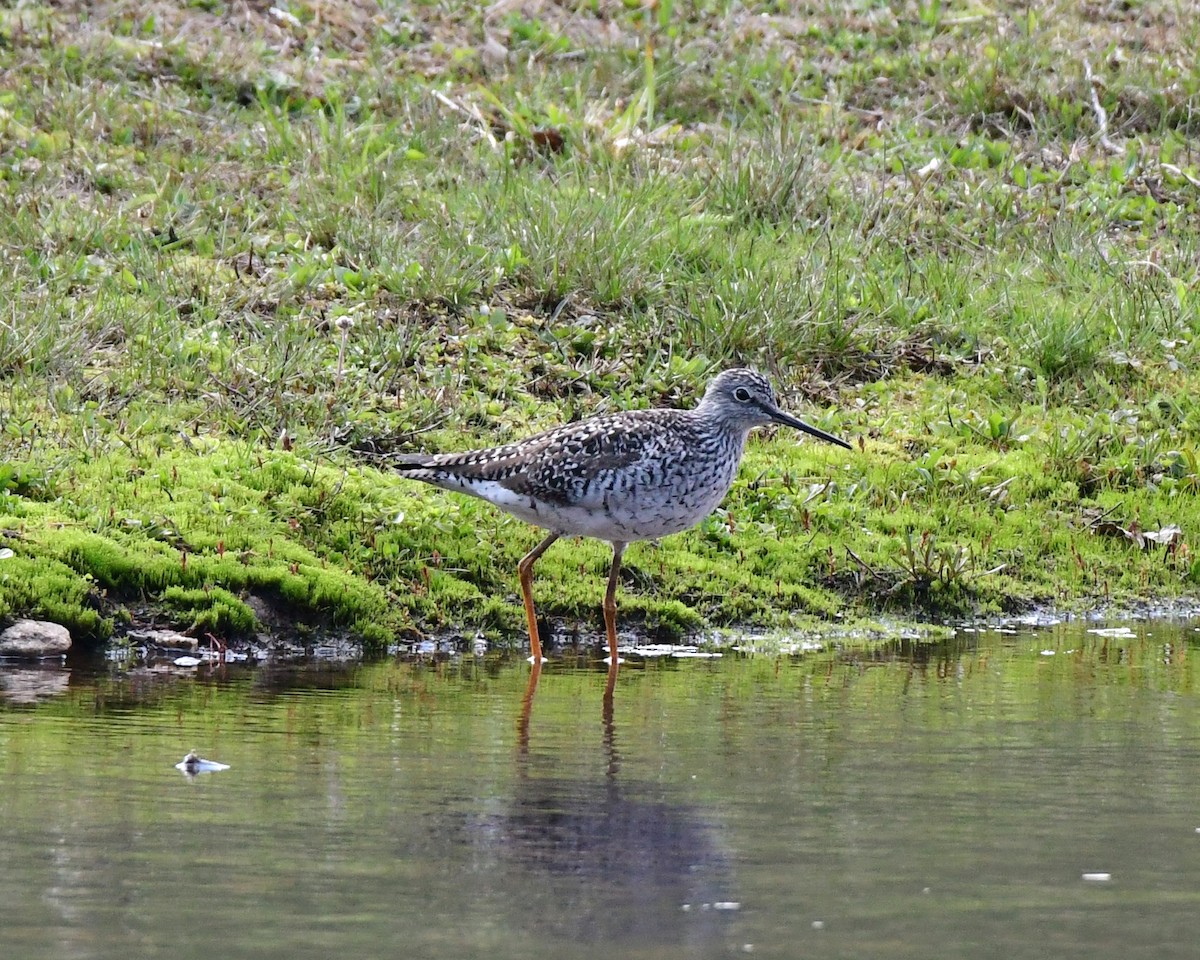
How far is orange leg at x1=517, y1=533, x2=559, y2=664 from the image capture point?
1006cm

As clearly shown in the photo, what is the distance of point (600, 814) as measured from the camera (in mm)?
6578

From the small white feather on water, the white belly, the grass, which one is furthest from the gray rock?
the small white feather on water

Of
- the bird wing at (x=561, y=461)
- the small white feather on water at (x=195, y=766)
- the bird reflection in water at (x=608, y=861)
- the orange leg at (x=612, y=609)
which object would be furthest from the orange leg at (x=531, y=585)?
the small white feather on water at (x=195, y=766)

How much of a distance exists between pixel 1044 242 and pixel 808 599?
544 cm

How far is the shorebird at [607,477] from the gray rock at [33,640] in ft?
6.87

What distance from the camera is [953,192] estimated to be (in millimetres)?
16078

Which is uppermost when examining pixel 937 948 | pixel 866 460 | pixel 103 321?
pixel 103 321

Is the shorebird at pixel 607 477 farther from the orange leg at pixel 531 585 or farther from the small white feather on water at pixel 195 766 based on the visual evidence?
the small white feather on water at pixel 195 766

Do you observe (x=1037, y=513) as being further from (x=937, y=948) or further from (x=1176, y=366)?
(x=937, y=948)

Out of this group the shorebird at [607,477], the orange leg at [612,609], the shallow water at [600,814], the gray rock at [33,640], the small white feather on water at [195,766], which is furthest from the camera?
the shorebird at [607,477]

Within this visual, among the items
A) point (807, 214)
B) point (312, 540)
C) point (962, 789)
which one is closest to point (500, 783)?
point (962, 789)

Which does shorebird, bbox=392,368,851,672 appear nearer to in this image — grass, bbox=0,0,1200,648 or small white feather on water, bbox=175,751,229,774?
grass, bbox=0,0,1200,648

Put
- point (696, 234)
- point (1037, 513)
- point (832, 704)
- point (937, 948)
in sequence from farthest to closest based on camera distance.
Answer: point (696, 234), point (1037, 513), point (832, 704), point (937, 948)

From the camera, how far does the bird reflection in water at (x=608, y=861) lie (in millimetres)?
5344
